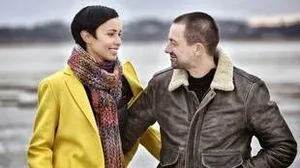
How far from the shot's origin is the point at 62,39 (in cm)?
1875

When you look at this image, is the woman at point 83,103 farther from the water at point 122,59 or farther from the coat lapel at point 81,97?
the water at point 122,59

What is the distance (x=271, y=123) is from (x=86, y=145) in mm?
822

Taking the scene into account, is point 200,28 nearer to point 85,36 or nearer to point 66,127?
point 85,36

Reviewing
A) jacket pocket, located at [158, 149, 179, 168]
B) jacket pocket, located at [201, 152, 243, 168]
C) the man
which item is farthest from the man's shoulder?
jacket pocket, located at [158, 149, 179, 168]

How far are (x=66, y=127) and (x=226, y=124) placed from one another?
0.71 m

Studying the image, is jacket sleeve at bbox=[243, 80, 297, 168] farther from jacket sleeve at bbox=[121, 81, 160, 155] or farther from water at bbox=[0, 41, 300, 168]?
water at bbox=[0, 41, 300, 168]

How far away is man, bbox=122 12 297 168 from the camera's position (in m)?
3.42

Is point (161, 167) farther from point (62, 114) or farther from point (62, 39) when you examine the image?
point (62, 39)

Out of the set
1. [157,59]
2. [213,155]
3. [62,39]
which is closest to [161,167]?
[213,155]

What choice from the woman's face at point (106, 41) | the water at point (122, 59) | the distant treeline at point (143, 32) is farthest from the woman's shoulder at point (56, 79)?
the distant treeline at point (143, 32)

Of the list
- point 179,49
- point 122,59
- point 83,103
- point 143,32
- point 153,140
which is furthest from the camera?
point 143,32

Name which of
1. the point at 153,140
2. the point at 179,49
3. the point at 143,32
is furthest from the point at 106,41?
the point at 143,32

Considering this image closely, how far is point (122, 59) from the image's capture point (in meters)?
14.2

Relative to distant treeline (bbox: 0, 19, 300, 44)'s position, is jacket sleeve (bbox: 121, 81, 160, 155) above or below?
above
